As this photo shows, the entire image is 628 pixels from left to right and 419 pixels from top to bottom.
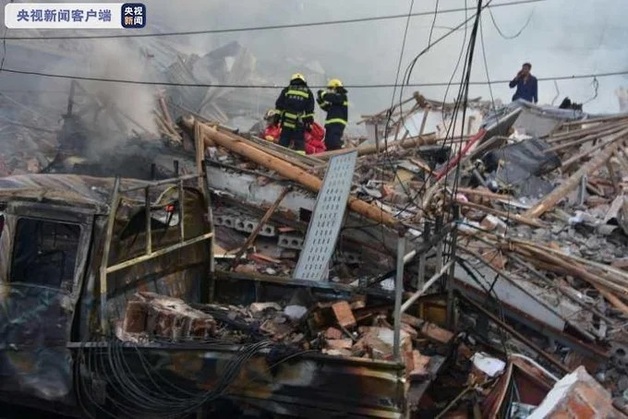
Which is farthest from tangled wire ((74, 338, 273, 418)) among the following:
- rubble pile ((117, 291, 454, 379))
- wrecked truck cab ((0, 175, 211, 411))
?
rubble pile ((117, 291, 454, 379))

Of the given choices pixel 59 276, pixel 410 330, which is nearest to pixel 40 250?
pixel 59 276

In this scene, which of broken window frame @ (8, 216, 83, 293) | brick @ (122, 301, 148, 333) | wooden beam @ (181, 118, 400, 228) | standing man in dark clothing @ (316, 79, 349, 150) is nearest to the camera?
broken window frame @ (8, 216, 83, 293)

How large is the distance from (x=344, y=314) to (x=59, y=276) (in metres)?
2.09

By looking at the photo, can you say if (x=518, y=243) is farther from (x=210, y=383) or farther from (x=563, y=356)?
(x=210, y=383)

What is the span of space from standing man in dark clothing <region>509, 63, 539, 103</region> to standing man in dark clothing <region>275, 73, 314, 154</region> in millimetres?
5669

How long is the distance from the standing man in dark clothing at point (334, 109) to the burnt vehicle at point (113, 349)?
7388 mm

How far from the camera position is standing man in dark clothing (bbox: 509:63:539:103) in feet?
48.6

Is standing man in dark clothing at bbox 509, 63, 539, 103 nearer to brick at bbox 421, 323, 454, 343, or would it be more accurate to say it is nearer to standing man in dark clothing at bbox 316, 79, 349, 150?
standing man in dark clothing at bbox 316, 79, 349, 150

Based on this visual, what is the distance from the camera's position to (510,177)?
415 inches

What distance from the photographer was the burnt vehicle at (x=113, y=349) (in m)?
3.92

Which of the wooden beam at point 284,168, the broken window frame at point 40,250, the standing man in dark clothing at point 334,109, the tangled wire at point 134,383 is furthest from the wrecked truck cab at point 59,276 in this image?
the standing man in dark clothing at point 334,109

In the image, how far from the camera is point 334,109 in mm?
12250

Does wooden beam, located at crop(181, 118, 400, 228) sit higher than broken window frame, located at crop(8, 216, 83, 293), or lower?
higher

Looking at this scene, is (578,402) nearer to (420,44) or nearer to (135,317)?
(135,317)
